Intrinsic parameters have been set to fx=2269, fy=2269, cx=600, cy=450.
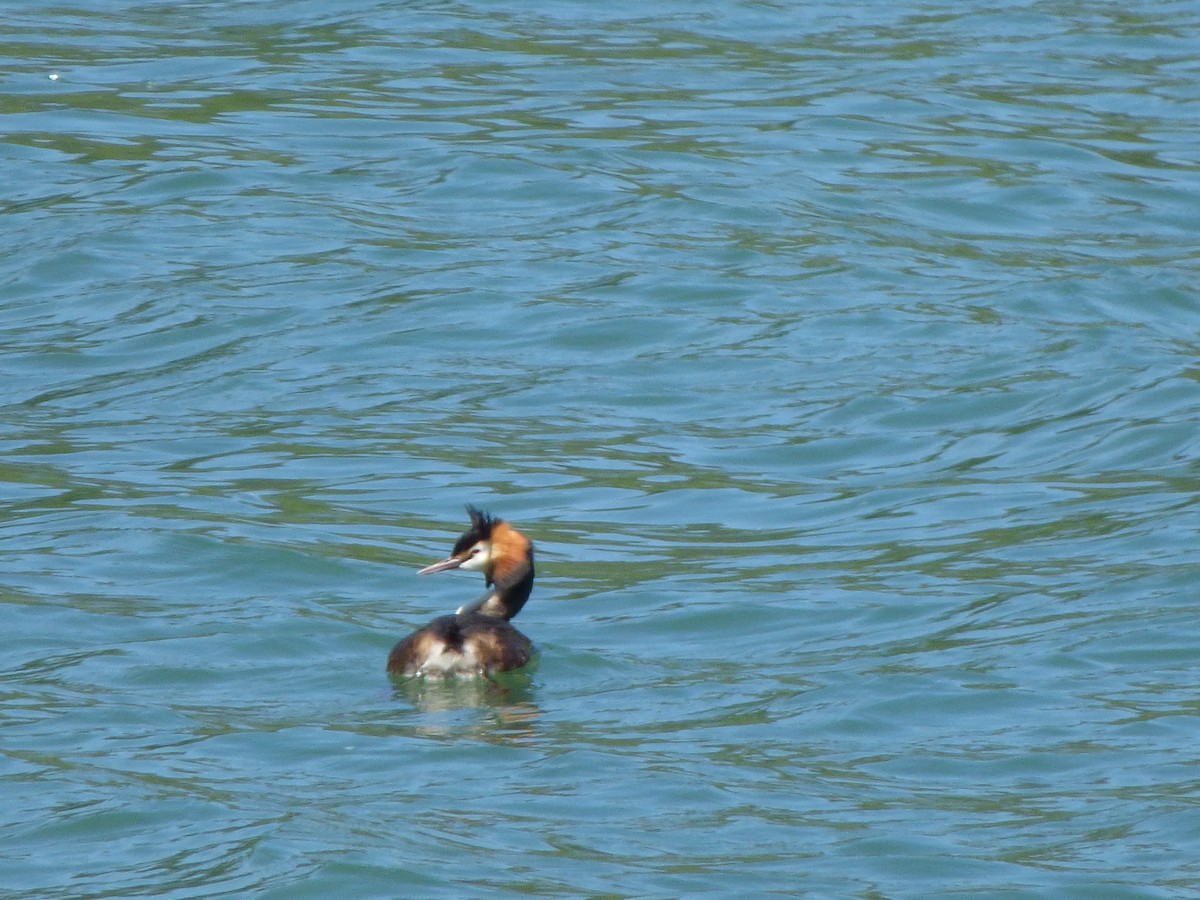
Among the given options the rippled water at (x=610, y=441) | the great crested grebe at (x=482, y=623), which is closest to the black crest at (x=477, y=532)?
the great crested grebe at (x=482, y=623)

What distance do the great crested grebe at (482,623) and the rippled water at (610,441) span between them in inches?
4.9

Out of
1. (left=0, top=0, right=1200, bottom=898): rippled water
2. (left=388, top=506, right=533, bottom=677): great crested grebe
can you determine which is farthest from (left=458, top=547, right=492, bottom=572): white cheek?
(left=0, top=0, right=1200, bottom=898): rippled water

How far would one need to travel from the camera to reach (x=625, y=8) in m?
21.0

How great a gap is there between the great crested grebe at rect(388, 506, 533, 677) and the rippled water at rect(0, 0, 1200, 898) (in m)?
0.12

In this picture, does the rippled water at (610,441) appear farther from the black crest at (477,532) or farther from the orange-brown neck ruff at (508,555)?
the black crest at (477,532)

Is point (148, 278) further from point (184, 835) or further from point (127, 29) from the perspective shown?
point (184, 835)

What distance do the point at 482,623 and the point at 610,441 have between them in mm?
3556

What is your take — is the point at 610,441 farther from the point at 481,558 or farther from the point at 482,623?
the point at 482,623

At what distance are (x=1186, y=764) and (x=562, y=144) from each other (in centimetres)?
1083

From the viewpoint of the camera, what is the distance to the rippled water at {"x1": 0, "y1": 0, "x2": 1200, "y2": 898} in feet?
22.5

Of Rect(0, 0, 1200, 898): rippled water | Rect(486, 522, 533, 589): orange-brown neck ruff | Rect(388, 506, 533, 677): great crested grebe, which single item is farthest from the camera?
Rect(486, 522, 533, 589): orange-brown neck ruff

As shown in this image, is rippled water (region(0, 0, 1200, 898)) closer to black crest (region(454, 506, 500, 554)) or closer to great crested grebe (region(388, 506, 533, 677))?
great crested grebe (region(388, 506, 533, 677))

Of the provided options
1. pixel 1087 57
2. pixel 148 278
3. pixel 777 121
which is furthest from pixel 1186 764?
pixel 1087 57

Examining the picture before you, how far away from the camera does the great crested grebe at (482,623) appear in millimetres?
8203
